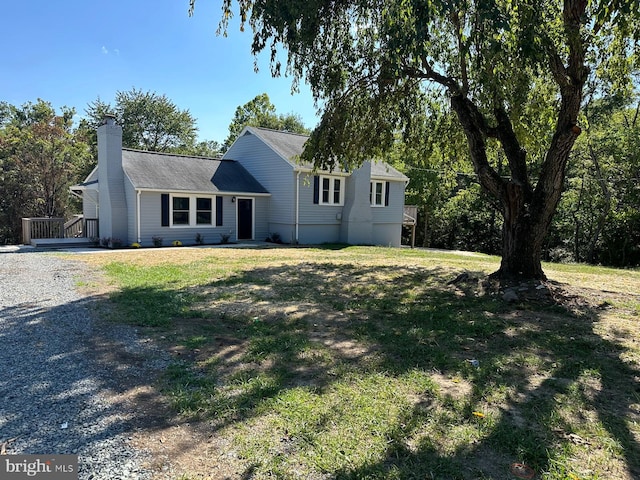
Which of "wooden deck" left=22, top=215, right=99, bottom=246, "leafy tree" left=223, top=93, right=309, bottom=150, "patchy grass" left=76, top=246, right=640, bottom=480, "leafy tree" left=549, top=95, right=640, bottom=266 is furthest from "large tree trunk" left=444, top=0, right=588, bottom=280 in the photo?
"leafy tree" left=223, top=93, right=309, bottom=150

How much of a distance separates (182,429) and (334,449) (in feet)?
3.42

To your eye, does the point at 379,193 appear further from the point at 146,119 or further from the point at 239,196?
the point at 146,119

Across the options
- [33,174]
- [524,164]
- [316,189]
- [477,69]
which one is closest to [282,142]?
[316,189]

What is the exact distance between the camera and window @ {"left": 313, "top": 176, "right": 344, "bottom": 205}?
18078 mm

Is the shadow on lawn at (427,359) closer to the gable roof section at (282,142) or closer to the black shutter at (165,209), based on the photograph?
the black shutter at (165,209)

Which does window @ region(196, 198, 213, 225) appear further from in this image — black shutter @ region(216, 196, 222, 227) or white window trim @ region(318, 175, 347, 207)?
white window trim @ region(318, 175, 347, 207)

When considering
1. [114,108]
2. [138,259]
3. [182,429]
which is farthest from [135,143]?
[182,429]

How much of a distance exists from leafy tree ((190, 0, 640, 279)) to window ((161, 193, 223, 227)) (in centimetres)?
826

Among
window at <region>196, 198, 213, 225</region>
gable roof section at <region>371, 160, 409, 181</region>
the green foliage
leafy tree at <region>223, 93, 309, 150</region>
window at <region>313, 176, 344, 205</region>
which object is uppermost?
leafy tree at <region>223, 93, 309, 150</region>

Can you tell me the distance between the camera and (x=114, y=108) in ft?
95.3

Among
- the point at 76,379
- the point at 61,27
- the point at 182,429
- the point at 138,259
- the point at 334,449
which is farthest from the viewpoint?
the point at 61,27

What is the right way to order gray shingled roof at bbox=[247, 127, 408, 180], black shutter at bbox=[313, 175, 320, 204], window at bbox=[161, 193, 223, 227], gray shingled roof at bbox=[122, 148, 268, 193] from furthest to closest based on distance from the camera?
black shutter at bbox=[313, 175, 320, 204], gray shingled roof at bbox=[247, 127, 408, 180], window at bbox=[161, 193, 223, 227], gray shingled roof at bbox=[122, 148, 268, 193]

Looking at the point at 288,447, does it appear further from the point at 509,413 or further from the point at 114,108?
the point at 114,108

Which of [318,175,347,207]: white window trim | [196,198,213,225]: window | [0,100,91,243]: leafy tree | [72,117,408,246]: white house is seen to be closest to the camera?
[72,117,408,246]: white house
